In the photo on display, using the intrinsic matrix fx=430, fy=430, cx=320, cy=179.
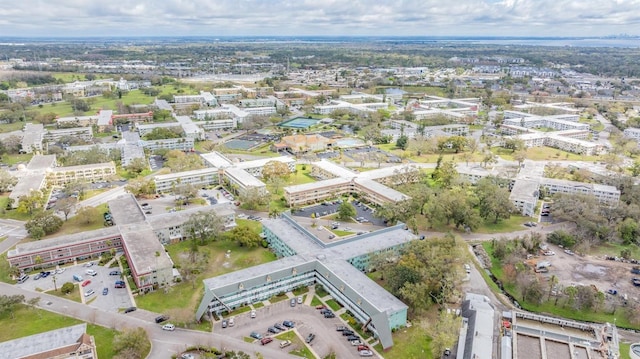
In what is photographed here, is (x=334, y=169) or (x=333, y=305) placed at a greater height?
(x=334, y=169)

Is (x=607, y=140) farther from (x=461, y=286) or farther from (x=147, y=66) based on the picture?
(x=147, y=66)

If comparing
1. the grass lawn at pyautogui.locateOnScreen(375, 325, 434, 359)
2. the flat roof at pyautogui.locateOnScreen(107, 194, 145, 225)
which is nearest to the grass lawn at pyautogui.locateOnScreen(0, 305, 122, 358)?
the flat roof at pyautogui.locateOnScreen(107, 194, 145, 225)

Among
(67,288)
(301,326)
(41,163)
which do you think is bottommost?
(301,326)

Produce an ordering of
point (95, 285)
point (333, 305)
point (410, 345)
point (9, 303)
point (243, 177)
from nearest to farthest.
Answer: point (410, 345) → point (9, 303) → point (333, 305) → point (95, 285) → point (243, 177)

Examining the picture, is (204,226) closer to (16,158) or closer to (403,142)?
(403,142)

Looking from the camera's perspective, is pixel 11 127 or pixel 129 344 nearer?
pixel 129 344

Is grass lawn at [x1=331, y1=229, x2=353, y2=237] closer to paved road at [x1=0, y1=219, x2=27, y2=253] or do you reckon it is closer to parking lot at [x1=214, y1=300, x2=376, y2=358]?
parking lot at [x1=214, y1=300, x2=376, y2=358]

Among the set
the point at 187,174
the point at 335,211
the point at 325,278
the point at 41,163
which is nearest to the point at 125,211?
the point at 187,174

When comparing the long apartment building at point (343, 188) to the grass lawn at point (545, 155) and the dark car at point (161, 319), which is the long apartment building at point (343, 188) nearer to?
the dark car at point (161, 319)
